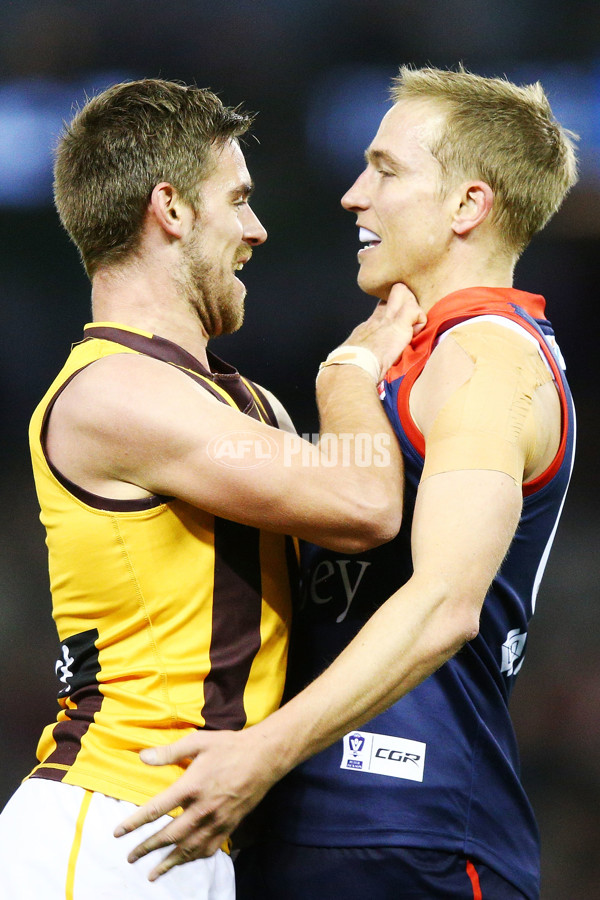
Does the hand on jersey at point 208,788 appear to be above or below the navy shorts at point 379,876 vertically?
above

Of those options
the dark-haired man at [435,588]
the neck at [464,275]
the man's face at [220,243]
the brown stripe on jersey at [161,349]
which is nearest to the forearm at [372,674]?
the dark-haired man at [435,588]

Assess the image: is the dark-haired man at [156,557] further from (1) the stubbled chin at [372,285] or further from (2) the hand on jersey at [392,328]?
(1) the stubbled chin at [372,285]

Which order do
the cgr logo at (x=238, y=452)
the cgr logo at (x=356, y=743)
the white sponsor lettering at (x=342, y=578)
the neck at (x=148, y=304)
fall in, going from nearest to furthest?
the cgr logo at (x=238, y=452) → the cgr logo at (x=356, y=743) → the white sponsor lettering at (x=342, y=578) → the neck at (x=148, y=304)

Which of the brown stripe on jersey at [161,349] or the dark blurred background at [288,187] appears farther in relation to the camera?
the dark blurred background at [288,187]

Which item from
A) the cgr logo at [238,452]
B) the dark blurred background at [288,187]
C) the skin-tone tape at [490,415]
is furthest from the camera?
the dark blurred background at [288,187]

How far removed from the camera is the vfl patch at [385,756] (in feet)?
6.02

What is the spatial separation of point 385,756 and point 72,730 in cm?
61

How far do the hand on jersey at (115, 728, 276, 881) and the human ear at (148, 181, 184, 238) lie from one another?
3.92 ft

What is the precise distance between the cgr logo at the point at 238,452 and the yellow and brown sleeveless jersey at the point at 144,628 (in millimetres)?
173

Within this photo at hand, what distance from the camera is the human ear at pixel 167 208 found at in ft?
7.23

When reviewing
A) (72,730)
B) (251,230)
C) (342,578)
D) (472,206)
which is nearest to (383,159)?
(472,206)

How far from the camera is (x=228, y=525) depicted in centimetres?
192

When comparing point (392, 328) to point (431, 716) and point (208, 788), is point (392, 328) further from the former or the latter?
point (208, 788)

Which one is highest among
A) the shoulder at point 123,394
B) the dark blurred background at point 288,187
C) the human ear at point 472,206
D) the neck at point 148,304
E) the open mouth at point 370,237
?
the dark blurred background at point 288,187
